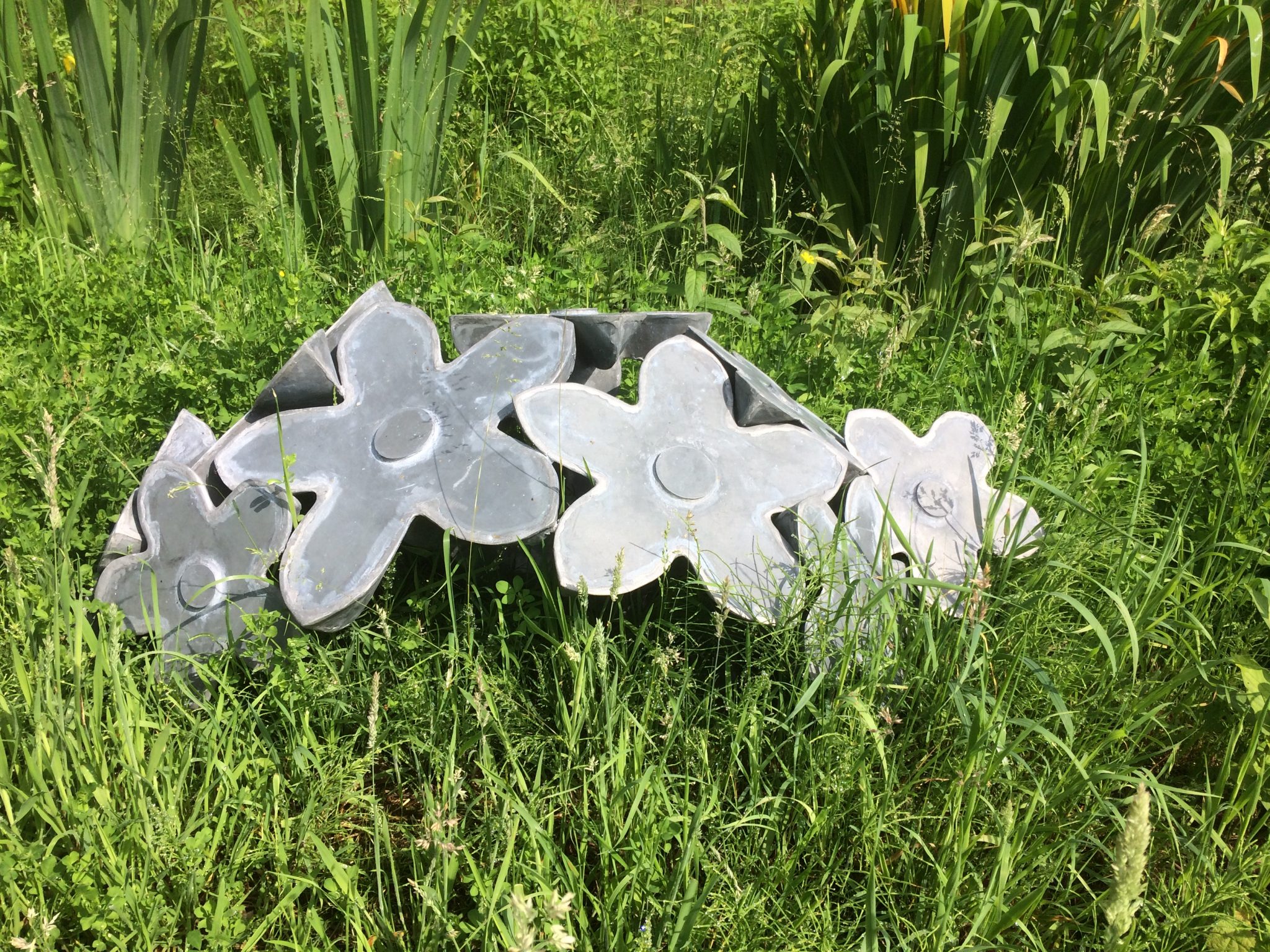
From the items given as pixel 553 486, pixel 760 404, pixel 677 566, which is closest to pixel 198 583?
pixel 553 486

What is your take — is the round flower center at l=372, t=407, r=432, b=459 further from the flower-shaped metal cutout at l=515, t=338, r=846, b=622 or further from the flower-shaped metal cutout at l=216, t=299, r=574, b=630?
the flower-shaped metal cutout at l=515, t=338, r=846, b=622

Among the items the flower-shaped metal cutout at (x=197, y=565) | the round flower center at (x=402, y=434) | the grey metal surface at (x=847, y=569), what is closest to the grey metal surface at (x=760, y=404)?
the grey metal surface at (x=847, y=569)

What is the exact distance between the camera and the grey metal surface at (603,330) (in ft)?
8.10

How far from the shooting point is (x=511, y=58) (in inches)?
177

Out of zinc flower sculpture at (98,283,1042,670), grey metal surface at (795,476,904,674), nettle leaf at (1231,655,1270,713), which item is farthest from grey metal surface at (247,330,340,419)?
nettle leaf at (1231,655,1270,713)

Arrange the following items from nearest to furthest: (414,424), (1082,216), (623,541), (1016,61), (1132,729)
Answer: (1132,729)
(623,541)
(414,424)
(1016,61)
(1082,216)

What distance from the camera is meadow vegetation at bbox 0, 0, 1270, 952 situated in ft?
5.71

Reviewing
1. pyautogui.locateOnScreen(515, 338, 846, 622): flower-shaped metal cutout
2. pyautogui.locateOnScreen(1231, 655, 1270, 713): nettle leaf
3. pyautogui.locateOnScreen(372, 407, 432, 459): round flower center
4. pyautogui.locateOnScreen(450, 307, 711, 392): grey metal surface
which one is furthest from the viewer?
pyautogui.locateOnScreen(450, 307, 711, 392): grey metal surface

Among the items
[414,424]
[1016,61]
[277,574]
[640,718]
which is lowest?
[640,718]

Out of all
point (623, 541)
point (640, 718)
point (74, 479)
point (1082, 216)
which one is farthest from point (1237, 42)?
point (74, 479)

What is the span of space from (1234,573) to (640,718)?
1499 mm

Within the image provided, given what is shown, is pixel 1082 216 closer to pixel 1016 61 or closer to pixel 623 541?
pixel 1016 61

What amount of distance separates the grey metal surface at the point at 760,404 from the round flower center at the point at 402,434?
69cm

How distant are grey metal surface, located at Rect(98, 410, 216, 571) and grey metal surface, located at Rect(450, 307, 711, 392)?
0.68 metres
